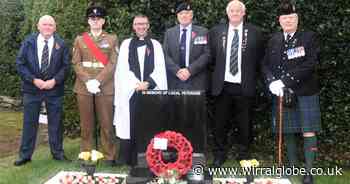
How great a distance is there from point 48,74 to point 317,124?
320 centimetres

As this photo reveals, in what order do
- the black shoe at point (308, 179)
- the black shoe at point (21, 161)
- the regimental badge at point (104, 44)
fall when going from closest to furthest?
the black shoe at point (308, 179)
the regimental badge at point (104, 44)
the black shoe at point (21, 161)

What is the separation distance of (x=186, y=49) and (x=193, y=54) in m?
0.11

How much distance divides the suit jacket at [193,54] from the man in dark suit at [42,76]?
1299 millimetres

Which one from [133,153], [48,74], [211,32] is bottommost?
[133,153]

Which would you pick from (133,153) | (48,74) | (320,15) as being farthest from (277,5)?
(48,74)

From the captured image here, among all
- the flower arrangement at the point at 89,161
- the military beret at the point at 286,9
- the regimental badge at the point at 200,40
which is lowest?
the flower arrangement at the point at 89,161

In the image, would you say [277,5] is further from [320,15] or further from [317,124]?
[317,124]

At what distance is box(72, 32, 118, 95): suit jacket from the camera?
620 centimetres

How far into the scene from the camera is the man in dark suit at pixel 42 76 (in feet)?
20.8

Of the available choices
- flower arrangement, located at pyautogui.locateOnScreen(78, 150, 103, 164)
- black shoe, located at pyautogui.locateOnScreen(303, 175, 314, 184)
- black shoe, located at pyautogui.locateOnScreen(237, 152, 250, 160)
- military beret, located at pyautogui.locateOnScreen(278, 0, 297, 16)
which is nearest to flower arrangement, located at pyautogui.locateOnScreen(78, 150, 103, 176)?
flower arrangement, located at pyautogui.locateOnScreen(78, 150, 103, 164)

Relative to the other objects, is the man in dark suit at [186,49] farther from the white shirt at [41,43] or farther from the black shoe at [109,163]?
the white shirt at [41,43]

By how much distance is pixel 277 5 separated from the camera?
6.27 m

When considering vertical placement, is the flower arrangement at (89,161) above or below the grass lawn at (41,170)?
above

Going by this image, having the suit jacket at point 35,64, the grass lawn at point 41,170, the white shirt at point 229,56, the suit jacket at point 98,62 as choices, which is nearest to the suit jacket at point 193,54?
the white shirt at point 229,56
